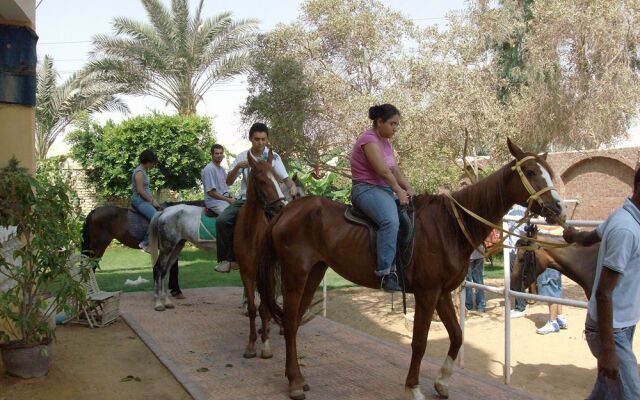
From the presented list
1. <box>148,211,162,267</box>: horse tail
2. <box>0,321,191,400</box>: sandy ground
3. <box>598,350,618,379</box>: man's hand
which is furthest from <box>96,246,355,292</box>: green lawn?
<box>598,350,618,379</box>: man's hand

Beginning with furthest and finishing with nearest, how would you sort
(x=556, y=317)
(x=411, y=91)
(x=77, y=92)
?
(x=77, y=92)
(x=411, y=91)
(x=556, y=317)

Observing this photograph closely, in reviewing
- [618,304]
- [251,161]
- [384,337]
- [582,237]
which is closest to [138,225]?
[251,161]

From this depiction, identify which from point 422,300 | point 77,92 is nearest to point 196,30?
point 77,92

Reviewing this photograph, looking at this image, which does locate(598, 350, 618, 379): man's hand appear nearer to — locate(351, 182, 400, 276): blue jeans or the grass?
locate(351, 182, 400, 276): blue jeans

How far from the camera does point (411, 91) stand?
1089 cm

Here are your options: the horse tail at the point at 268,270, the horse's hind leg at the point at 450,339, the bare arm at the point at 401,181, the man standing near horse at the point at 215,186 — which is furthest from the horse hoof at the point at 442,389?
the man standing near horse at the point at 215,186

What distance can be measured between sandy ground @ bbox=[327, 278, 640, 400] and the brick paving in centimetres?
73

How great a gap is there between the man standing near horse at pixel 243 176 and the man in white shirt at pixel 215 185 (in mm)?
1163

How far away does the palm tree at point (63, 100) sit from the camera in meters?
24.6

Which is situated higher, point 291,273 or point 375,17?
point 375,17

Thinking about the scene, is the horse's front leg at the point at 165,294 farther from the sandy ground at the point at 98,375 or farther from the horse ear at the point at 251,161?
the horse ear at the point at 251,161

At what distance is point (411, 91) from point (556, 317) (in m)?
4.92

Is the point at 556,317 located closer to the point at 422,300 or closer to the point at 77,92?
the point at 422,300

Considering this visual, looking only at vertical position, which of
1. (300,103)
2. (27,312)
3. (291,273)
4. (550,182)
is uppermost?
(300,103)
